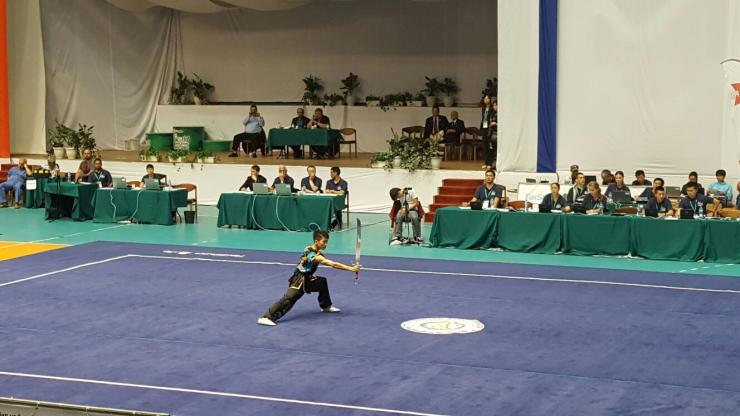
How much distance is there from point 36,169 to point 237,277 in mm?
13927

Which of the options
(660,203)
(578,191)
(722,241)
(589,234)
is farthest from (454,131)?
(722,241)

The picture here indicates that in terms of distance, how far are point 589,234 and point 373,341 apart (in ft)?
29.3

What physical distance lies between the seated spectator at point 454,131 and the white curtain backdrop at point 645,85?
19.7 ft

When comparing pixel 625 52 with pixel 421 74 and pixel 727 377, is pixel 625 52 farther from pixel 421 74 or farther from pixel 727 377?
pixel 727 377

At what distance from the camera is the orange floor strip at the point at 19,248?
74.7 feet

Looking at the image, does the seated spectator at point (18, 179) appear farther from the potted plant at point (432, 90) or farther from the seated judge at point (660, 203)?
the seated judge at point (660, 203)

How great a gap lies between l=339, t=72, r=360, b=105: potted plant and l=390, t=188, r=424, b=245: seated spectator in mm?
13890

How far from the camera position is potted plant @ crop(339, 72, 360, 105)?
37.7 m

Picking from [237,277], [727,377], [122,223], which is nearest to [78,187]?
[122,223]

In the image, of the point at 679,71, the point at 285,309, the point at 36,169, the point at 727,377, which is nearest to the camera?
the point at 727,377

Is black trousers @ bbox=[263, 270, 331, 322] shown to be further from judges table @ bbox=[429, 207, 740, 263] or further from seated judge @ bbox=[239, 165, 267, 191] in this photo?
seated judge @ bbox=[239, 165, 267, 191]

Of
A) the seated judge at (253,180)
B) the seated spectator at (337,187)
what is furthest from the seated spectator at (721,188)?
the seated judge at (253,180)

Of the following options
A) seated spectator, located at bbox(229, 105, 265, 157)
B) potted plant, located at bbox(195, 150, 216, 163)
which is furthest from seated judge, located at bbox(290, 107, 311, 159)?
potted plant, located at bbox(195, 150, 216, 163)

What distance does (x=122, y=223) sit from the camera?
92.0 ft
